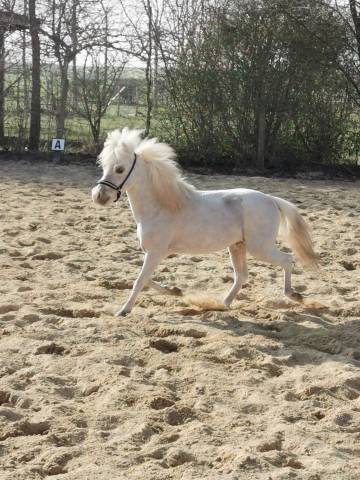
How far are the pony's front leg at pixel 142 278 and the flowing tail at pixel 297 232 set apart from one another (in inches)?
43.3

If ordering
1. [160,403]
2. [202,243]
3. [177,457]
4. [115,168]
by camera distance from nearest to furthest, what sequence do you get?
[177,457] → [160,403] → [115,168] → [202,243]

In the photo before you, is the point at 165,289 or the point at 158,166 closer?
the point at 158,166

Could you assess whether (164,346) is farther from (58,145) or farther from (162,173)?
(58,145)

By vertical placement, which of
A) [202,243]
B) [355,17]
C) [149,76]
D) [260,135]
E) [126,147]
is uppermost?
[355,17]

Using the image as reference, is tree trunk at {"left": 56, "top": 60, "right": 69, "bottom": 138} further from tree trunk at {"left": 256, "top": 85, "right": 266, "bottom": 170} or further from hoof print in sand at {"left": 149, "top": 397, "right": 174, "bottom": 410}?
hoof print in sand at {"left": 149, "top": 397, "right": 174, "bottom": 410}

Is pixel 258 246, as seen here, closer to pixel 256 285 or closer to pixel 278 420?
pixel 256 285

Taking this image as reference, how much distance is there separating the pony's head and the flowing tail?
1.25 m

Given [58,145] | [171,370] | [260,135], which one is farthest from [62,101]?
[171,370]

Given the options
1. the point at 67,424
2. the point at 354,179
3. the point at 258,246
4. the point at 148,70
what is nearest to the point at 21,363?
the point at 67,424

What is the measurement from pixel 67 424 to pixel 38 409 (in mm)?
260

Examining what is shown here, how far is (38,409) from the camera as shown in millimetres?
3643

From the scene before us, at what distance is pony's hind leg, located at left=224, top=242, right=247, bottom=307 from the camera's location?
5.63 meters

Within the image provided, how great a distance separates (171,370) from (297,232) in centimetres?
194

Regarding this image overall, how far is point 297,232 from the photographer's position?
223 inches
